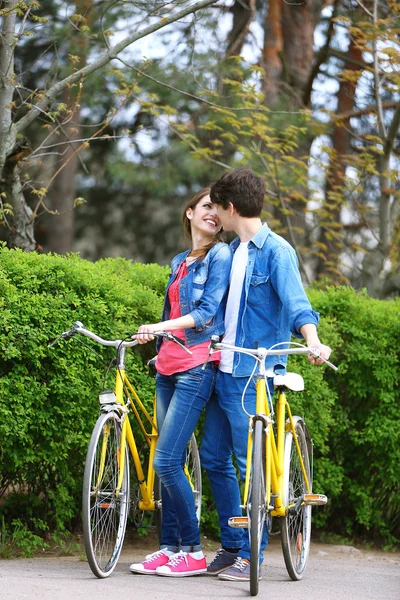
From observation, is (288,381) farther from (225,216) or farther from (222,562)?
(222,562)

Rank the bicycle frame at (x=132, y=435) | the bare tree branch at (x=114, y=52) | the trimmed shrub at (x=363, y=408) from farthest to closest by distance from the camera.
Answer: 1. the bare tree branch at (x=114, y=52)
2. the trimmed shrub at (x=363, y=408)
3. the bicycle frame at (x=132, y=435)

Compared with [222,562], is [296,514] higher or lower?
higher

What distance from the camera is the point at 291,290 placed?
4539 mm

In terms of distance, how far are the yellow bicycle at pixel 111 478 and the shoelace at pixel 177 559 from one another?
11.0 inches

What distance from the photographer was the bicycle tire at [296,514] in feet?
15.3

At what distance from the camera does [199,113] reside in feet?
42.4

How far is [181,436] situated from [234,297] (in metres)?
0.76

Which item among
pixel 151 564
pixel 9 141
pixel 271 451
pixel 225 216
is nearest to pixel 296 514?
pixel 271 451

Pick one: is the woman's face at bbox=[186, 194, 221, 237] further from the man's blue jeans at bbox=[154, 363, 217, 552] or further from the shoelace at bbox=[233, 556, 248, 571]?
the shoelace at bbox=[233, 556, 248, 571]

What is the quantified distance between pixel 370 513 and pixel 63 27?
820 centimetres

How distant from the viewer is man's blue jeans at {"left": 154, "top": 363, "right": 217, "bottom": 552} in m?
4.70

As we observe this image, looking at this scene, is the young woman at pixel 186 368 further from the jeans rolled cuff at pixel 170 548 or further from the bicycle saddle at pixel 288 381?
the bicycle saddle at pixel 288 381

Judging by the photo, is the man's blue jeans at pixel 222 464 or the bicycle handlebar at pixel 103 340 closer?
the bicycle handlebar at pixel 103 340

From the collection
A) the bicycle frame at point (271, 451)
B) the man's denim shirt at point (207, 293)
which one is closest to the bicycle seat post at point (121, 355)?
the man's denim shirt at point (207, 293)
